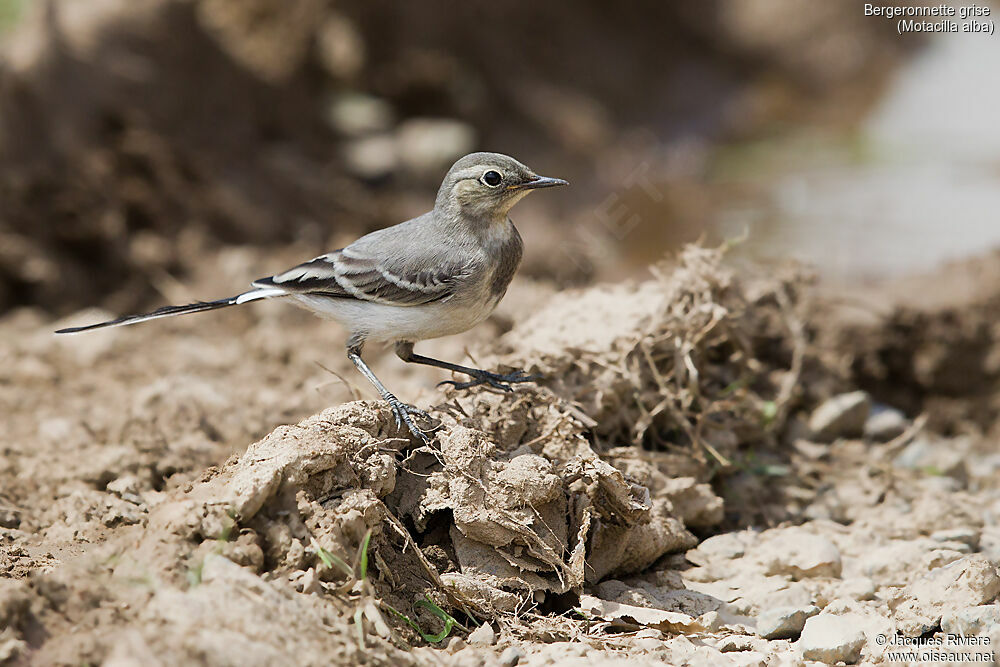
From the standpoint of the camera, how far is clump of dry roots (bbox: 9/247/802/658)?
3.57 meters

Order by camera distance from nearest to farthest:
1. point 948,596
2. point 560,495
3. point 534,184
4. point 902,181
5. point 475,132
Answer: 1. point 948,596
2. point 560,495
3. point 534,184
4. point 902,181
5. point 475,132

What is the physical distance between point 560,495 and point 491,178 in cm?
176

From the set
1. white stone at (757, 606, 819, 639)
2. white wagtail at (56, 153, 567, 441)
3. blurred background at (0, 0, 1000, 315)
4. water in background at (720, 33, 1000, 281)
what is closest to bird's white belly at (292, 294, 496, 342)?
white wagtail at (56, 153, 567, 441)

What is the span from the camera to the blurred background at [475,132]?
365 inches

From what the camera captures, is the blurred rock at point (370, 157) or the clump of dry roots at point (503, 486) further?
the blurred rock at point (370, 157)

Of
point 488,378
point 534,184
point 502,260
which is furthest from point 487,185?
point 488,378

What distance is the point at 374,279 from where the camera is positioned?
5102 mm

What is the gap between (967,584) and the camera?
13.2ft

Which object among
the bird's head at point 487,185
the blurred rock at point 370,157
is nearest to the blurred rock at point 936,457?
the bird's head at point 487,185

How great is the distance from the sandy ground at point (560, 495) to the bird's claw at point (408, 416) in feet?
0.15

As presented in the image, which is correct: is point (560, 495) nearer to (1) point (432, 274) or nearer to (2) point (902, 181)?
(1) point (432, 274)

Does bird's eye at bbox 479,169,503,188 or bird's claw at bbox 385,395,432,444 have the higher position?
bird's eye at bbox 479,169,503,188

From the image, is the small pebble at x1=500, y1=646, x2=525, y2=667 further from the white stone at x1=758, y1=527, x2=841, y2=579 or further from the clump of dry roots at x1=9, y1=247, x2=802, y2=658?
the white stone at x1=758, y1=527, x2=841, y2=579

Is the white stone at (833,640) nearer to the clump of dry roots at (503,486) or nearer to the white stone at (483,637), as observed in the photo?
the clump of dry roots at (503,486)
